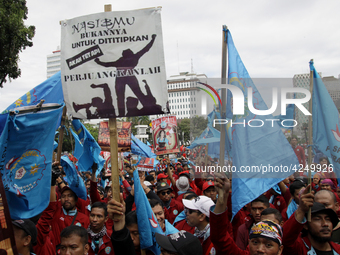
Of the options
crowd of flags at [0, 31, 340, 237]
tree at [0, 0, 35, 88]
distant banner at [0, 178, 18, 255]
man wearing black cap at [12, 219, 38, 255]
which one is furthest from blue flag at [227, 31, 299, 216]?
tree at [0, 0, 35, 88]

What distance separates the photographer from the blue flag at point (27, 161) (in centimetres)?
339

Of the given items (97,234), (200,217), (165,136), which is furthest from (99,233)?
(165,136)

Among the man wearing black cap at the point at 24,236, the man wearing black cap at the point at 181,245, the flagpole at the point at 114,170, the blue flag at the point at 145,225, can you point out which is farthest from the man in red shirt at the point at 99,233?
the flagpole at the point at 114,170

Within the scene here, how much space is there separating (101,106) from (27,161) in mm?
1142

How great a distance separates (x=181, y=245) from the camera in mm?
3146

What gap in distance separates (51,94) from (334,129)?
4481mm

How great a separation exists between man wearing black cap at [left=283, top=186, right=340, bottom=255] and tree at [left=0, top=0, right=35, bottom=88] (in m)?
17.3

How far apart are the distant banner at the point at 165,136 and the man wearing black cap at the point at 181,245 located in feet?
24.6

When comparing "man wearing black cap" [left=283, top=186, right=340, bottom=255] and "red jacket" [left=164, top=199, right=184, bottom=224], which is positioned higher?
"man wearing black cap" [left=283, top=186, right=340, bottom=255]

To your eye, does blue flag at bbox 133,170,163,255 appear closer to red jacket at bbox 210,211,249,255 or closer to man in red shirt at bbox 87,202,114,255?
man in red shirt at bbox 87,202,114,255

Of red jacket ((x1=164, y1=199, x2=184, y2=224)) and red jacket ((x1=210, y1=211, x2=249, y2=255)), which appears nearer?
red jacket ((x1=210, y1=211, x2=249, y2=255))

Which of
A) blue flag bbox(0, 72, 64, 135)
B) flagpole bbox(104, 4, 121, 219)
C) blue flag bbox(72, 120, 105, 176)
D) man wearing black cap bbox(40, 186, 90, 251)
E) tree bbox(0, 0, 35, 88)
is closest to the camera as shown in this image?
flagpole bbox(104, 4, 121, 219)

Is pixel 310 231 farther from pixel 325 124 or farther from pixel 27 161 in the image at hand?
pixel 27 161

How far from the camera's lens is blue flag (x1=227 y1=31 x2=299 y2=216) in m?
4.11
